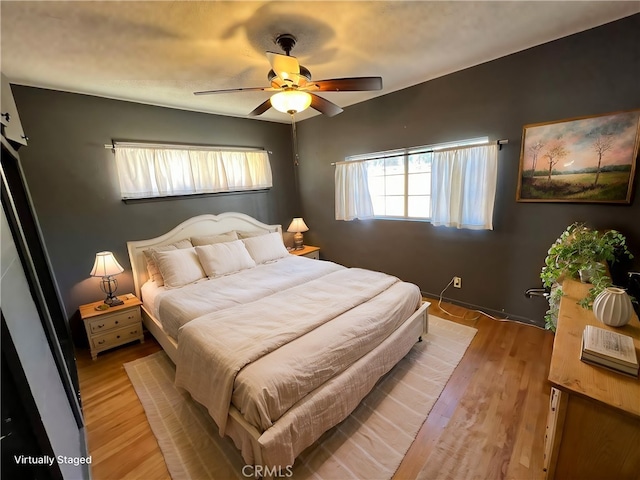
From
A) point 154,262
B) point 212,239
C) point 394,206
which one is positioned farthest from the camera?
point 394,206

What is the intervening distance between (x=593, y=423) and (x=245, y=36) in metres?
2.68

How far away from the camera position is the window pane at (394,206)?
3.49m

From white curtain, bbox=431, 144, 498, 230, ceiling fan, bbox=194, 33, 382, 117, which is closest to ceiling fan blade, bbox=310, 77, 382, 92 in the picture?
ceiling fan, bbox=194, 33, 382, 117

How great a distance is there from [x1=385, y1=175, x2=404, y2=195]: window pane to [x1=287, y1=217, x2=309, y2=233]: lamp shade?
1.43 metres

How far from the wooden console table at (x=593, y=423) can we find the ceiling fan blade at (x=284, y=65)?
203 centimetres

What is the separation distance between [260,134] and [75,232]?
255 cm

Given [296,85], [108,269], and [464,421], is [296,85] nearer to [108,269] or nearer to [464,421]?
[108,269]

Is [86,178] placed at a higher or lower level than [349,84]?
lower

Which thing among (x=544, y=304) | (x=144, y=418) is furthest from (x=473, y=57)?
(x=144, y=418)

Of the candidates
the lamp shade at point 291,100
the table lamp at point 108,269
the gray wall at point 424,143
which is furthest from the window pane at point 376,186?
the table lamp at point 108,269

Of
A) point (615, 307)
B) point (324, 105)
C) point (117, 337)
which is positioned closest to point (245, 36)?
point (324, 105)

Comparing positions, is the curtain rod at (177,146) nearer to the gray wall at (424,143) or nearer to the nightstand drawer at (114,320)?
the gray wall at (424,143)

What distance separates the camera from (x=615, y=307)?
3.96 feet

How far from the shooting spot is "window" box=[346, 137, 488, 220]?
318cm
